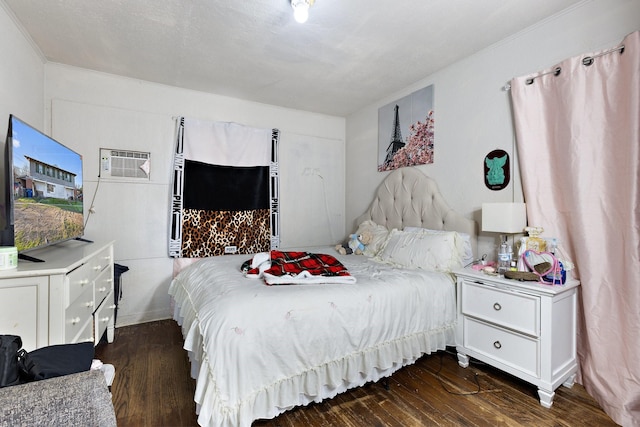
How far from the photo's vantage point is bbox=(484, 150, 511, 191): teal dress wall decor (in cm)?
237

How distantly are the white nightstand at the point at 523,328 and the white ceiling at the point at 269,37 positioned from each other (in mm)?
1807

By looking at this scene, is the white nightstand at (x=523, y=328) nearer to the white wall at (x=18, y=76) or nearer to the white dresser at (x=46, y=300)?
the white dresser at (x=46, y=300)

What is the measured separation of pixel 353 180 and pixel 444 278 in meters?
2.18

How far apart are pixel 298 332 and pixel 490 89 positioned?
241 centimetres

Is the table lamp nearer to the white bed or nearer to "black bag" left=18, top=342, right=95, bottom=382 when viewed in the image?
the white bed

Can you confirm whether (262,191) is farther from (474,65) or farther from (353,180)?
(474,65)

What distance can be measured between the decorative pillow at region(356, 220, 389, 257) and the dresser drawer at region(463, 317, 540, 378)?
1118 mm

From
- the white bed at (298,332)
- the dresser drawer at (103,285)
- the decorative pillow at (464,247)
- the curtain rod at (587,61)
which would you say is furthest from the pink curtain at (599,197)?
the dresser drawer at (103,285)

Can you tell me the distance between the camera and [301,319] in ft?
5.29

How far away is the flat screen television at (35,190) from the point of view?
1.50 m

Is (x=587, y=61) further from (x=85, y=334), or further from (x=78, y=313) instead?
(x=85, y=334)

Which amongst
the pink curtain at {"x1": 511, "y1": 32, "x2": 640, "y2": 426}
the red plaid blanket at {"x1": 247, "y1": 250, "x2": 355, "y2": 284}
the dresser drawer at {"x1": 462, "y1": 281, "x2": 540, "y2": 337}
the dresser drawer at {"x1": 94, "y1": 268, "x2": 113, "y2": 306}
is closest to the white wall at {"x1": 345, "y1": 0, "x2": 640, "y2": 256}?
the pink curtain at {"x1": 511, "y1": 32, "x2": 640, "y2": 426}

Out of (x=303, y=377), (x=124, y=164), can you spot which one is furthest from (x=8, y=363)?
(x=124, y=164)

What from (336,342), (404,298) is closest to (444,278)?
(404,298)
